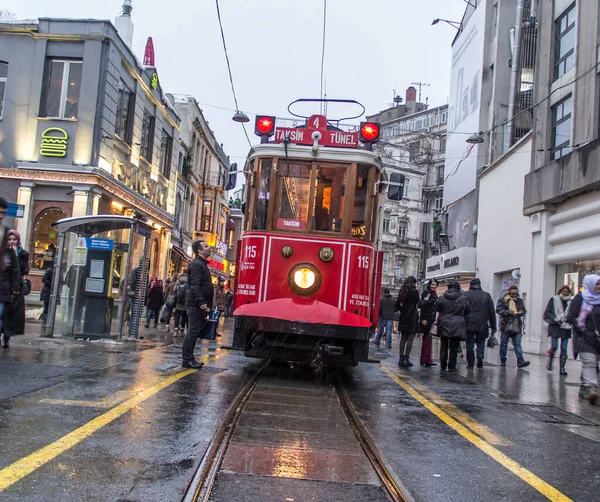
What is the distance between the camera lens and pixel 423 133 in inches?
2598

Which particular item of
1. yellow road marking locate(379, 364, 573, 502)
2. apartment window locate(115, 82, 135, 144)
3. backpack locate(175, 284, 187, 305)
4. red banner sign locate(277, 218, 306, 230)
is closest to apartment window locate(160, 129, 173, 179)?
apartment window locate(115, 82, 135, 144)

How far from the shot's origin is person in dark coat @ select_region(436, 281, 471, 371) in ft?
38.8

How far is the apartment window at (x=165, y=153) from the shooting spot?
3089 cm

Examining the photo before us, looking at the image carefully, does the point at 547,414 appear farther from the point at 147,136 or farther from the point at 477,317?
the point at 147,136

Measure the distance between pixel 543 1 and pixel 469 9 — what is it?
14982 millimetres

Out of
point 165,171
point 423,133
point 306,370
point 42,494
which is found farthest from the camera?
point 423,133

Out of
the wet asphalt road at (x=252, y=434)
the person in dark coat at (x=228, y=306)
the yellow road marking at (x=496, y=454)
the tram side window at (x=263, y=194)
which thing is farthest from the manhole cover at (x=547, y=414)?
the person in dark coat at (x=228, y=306)

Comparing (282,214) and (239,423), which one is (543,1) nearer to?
(282,214)

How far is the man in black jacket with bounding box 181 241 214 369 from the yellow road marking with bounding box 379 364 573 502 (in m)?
3.16

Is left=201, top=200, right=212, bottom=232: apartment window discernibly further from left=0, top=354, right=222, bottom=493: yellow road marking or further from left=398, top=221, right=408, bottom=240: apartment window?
left=0, top=354, right=222, bottom=493: yellow road marking

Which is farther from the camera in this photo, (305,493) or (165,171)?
(165,171)

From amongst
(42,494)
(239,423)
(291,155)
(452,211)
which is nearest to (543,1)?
(452,211)

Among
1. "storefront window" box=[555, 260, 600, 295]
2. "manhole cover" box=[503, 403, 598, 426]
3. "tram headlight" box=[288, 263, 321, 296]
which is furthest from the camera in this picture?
"storefront window" box=[555, 260, 600, 295]

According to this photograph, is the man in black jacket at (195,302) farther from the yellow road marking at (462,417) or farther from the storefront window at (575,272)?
the storefront window at (575,272)
